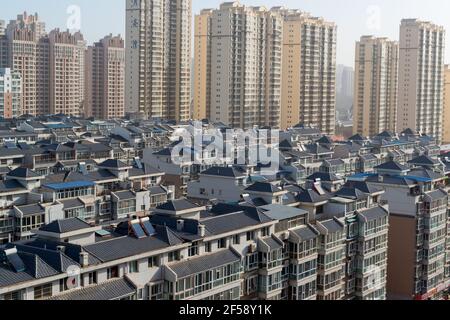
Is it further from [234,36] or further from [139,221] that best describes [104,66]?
[139,221]

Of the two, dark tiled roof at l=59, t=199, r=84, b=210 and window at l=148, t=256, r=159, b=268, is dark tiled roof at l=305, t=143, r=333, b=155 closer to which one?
dark tiled roof at l=59, t=199, r=84, b=210

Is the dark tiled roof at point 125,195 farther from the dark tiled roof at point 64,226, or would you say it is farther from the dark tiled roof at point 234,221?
the dark tiled roof at point 64,226

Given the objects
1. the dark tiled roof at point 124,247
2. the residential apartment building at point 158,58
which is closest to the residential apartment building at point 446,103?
the residential apartment building at point 158,58

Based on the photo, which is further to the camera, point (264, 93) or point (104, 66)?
point (104, 66)

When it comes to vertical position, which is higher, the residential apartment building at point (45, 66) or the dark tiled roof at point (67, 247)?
the residential apartment building at point (45, 66)

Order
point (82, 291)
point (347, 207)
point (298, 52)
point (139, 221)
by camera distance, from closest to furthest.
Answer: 1. point (82, 291)
2. point (139, 221)
3. point (347, 207)
4. point (298, 52)

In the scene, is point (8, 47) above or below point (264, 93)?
above

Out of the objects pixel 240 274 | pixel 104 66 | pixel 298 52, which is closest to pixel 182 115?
pixel 298 52
